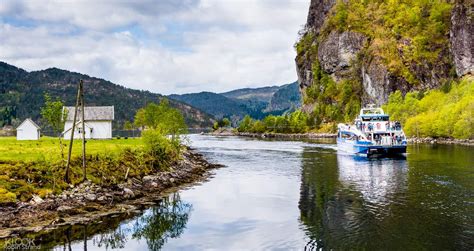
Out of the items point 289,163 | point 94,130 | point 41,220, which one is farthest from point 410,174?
point 94,130

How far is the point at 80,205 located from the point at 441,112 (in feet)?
421

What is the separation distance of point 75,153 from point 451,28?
7526 inches

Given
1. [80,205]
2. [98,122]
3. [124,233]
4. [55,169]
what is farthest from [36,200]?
[98,122]

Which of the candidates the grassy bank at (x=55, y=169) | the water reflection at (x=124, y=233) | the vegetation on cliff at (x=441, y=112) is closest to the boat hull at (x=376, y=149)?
the vegetation on cliff at (x=441, y=112)

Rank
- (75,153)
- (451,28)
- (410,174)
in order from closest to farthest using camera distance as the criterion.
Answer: (75,153) < (410,174) < (451,28)

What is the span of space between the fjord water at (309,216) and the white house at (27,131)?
132 feet

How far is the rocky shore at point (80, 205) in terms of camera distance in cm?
3294

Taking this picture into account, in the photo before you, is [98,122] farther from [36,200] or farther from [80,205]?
[36,200]

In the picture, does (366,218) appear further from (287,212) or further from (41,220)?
(41,220)

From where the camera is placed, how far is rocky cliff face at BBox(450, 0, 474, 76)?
182 metres

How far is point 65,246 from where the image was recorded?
1163 inches

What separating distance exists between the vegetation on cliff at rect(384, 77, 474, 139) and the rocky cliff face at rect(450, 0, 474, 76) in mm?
10650

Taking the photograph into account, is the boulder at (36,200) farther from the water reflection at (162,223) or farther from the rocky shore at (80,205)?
the water reflection at (162,223)

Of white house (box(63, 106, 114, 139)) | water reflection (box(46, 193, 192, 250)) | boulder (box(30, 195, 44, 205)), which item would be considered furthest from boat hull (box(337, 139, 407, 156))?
boulder (box(30, 195, 44, 205))
